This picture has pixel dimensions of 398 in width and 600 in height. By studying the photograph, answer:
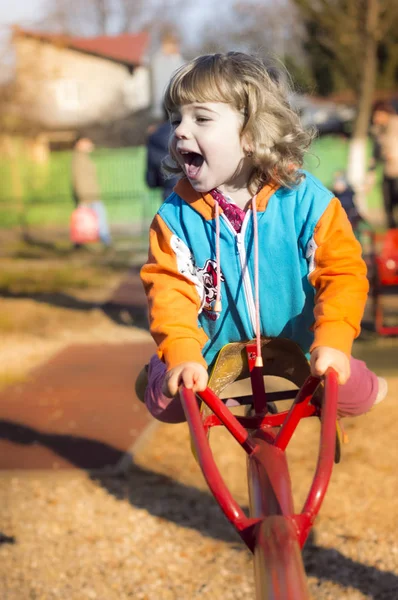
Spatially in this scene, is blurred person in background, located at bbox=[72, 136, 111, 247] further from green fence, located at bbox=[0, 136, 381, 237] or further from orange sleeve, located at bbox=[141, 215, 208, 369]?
orange sleeve, located at bbox=[141, 215, 208, 369]

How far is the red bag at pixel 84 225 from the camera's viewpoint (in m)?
13.0

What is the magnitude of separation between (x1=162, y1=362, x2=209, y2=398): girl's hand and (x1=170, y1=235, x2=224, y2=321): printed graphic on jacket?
339 mm

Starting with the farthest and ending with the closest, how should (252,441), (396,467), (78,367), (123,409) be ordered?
(78,367)
(123,409)
(396,467)
(252,441)

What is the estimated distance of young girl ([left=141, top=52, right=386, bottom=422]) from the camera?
2.29 metres

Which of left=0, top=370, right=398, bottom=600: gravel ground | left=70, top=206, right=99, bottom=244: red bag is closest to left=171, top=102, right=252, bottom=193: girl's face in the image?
left=0, top=370, right=398, bottom=600: gravel ground

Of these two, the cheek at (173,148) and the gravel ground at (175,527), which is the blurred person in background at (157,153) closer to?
the gravel ground at (175,527)

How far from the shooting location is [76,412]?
508 cm

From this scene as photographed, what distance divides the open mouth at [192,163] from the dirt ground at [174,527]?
1479 millimetres

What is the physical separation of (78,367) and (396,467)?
289 cm

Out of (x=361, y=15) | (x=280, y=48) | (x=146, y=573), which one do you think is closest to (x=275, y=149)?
(x=146, y=573)

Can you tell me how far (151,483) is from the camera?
13.0 feet

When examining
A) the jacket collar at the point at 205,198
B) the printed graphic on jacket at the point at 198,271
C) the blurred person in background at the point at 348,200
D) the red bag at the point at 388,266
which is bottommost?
the red bag at the point at 388,266

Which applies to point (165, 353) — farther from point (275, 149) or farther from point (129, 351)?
point (129, 351)

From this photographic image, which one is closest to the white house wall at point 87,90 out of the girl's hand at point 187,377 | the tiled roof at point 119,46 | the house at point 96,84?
the house at point 96,84
